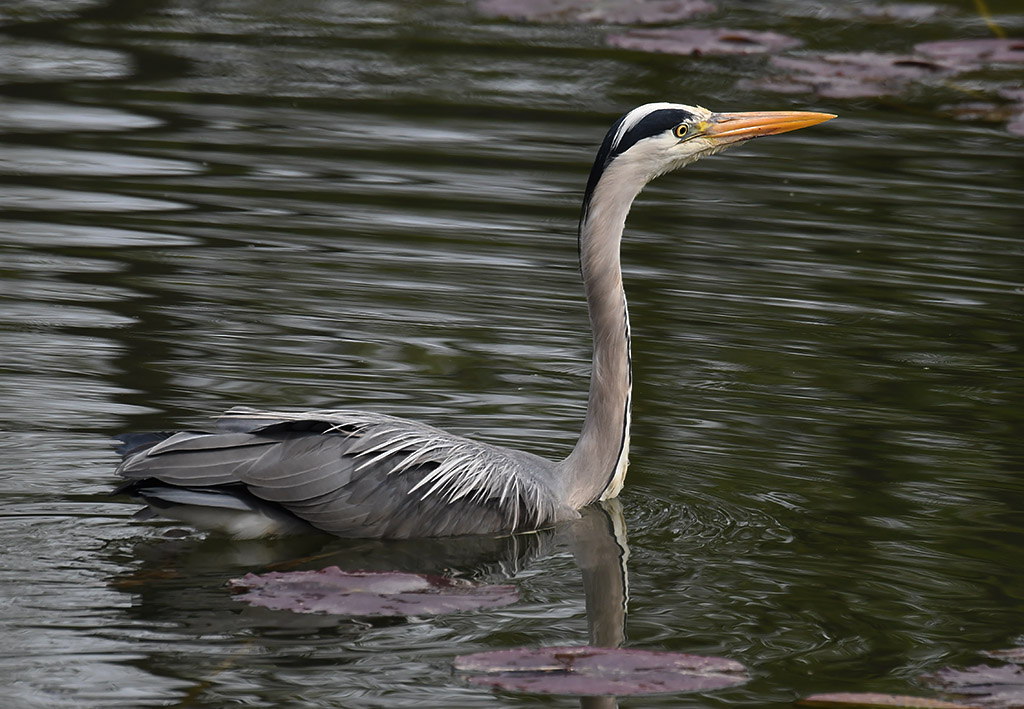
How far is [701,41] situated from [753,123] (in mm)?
8042

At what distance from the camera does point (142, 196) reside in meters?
11.5

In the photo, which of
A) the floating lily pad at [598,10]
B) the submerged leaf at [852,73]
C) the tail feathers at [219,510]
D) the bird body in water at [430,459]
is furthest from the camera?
the floating lily pad at [598,10]

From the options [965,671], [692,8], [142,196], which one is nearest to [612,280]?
[965,671]

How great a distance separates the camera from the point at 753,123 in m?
7.38

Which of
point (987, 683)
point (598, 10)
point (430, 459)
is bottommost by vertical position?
point (987, 683)

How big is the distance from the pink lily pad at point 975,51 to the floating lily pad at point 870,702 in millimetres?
10428

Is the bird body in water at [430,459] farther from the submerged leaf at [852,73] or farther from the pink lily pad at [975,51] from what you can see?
the pink lily pad at [975,51]

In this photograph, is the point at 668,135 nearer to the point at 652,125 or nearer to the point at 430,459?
the point at 652,125

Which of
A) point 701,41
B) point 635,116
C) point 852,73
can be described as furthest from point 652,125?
point 701,41

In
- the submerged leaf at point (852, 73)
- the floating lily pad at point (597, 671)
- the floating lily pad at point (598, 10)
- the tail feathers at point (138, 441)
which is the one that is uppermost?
the floating lily pad at point (598, 10)

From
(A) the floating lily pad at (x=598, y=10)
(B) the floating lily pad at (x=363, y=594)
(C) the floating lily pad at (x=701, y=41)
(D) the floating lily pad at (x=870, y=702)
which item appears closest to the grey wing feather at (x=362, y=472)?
(B) the floating lily pad at (x=363, y=594)

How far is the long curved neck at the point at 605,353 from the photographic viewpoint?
7113 millimetres

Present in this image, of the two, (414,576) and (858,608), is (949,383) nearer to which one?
(858,608)

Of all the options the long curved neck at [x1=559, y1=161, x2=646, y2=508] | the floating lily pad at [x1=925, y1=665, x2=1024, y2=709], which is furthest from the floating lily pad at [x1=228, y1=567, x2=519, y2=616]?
the floating lily pad at [x1=925, y1=665, x2=1024, y2=709]
